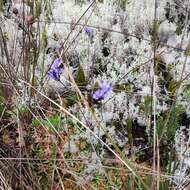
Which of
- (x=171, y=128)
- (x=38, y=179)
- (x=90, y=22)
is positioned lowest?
(x=38, y=179)

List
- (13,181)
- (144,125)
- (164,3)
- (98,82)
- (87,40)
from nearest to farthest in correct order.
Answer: (13,181)
(144,125)
(98,82)
(87,40)
(164,3)

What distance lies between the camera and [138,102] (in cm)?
214

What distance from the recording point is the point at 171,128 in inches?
74.4

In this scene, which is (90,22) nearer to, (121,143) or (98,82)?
(98,82)

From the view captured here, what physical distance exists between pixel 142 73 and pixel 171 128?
45cm

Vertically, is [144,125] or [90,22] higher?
[90,22]

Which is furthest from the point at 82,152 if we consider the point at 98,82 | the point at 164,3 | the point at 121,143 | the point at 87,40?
the point at 164,3

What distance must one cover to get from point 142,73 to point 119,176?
2.11 ft

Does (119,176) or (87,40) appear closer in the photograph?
(119,176)

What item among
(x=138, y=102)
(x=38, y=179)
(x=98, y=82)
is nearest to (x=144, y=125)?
(x=138, y=102)

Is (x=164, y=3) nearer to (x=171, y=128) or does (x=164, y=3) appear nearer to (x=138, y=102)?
(x=138, y=102)

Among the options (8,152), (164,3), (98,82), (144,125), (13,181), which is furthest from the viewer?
(164,3)

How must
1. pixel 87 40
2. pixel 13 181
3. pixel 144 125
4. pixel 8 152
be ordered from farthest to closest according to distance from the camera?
pixel 87 40, pixel 144 125, pixel 8 152, pixel 13 181

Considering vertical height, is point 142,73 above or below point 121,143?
above
